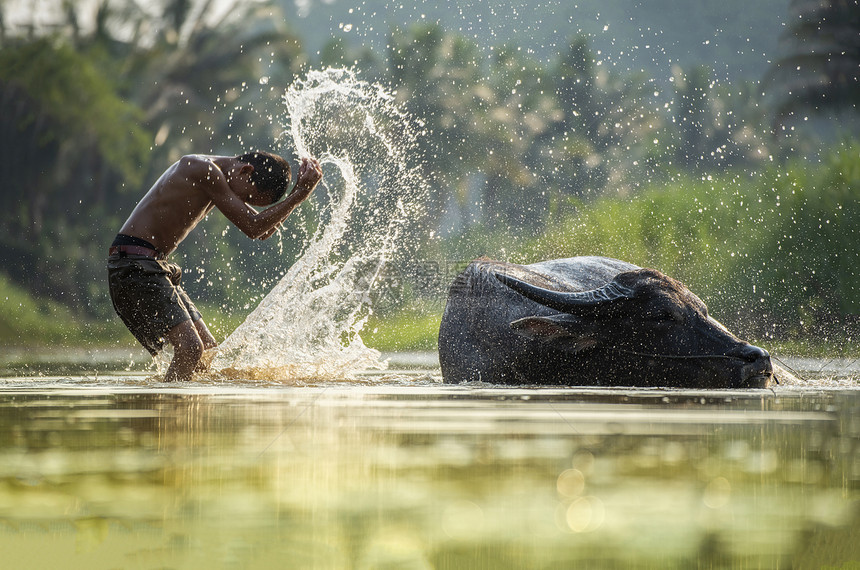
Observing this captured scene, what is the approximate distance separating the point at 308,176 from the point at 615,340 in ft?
5.65

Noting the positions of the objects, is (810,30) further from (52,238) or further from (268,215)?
(268,215)

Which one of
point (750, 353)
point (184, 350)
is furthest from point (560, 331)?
point (184, 350)

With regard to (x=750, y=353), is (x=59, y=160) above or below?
above

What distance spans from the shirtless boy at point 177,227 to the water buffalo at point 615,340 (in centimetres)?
137

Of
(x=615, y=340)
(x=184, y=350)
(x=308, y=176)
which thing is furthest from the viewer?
(x=184, y=350)

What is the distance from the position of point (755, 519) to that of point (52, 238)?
24335mm

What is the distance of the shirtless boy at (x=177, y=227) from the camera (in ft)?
19.9

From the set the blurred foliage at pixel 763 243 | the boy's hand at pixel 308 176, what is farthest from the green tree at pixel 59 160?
the boy's hand at pixel 308 176

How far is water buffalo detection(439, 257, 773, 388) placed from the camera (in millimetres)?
5285

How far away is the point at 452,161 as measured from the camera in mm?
31922

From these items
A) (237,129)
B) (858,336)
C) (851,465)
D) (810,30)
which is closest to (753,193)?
(858,336)

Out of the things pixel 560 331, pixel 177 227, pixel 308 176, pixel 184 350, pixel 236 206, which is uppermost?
pixel 308 176

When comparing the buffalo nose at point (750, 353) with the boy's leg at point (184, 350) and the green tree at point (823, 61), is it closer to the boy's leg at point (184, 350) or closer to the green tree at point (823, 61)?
the boy's leg at point (184, 350)

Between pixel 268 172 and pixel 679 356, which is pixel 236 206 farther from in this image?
pixel 679 356
